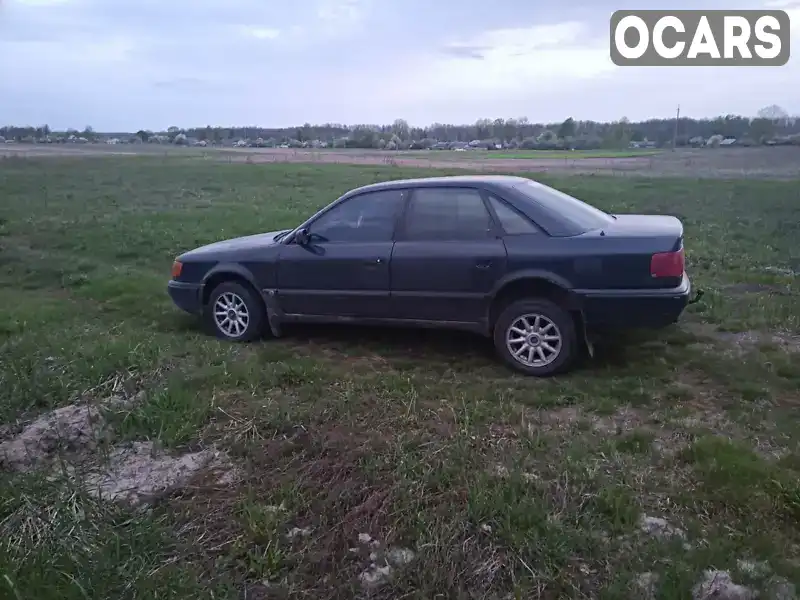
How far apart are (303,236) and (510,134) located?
202 feet

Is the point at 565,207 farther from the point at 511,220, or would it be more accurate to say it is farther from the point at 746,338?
the point at 746,338

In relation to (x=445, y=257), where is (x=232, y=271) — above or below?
below

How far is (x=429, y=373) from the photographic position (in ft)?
18.5

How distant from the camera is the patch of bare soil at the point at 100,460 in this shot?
13.2 ft

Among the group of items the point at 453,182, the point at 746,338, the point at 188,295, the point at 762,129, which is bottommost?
the point at 746,338

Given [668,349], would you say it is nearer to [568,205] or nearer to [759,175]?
[568,205]

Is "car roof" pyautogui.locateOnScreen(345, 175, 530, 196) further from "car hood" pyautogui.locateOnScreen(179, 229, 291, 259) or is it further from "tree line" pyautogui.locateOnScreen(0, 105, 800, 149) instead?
"tree line" pyautogui.locateOnScreen(0, 105, 800, 149)

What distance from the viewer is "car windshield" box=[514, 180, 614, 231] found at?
571 cm

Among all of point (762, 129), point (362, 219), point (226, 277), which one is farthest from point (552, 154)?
point (362, 219)

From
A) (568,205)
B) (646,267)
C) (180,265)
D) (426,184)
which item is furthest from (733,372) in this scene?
(180,265)

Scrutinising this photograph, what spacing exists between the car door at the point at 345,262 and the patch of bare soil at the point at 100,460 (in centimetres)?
192

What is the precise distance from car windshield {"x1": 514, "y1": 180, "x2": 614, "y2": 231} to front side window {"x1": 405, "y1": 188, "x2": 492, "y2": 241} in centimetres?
40

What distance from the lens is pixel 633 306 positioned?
17.2ft

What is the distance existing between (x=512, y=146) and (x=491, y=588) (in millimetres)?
58810
